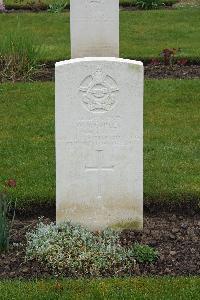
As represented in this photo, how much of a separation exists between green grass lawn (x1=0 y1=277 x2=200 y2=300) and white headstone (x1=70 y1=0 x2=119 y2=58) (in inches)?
240

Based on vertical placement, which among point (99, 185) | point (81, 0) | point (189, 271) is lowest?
point (189, 271)

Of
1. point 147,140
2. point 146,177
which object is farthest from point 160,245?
→ point 147,140

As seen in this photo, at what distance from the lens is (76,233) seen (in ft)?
19.2

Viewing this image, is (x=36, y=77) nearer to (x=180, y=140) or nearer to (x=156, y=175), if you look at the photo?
(x=180, y=140)

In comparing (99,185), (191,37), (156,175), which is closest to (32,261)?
(99,185)

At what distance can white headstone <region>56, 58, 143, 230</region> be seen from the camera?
581 cm

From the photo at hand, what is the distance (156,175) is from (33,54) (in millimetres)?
4601

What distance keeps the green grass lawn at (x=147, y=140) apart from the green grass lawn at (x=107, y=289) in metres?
1.53

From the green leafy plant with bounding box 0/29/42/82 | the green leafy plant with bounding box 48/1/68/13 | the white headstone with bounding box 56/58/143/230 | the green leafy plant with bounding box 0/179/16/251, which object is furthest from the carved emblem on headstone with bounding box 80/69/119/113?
the green leafy plant with bounding box 48/1/68/13

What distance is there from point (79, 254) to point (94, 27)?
5.83 meters

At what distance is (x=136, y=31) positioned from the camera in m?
15.0

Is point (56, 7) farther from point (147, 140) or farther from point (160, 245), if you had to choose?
point (160, 245)

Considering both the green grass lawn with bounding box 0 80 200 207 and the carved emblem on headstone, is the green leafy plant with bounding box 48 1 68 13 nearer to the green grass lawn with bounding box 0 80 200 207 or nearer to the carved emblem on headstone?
the green grass lawn with bounding box 0 80 200 207

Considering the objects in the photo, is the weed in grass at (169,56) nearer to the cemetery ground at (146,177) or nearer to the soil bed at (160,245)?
the cemetery ground at (146,177)
